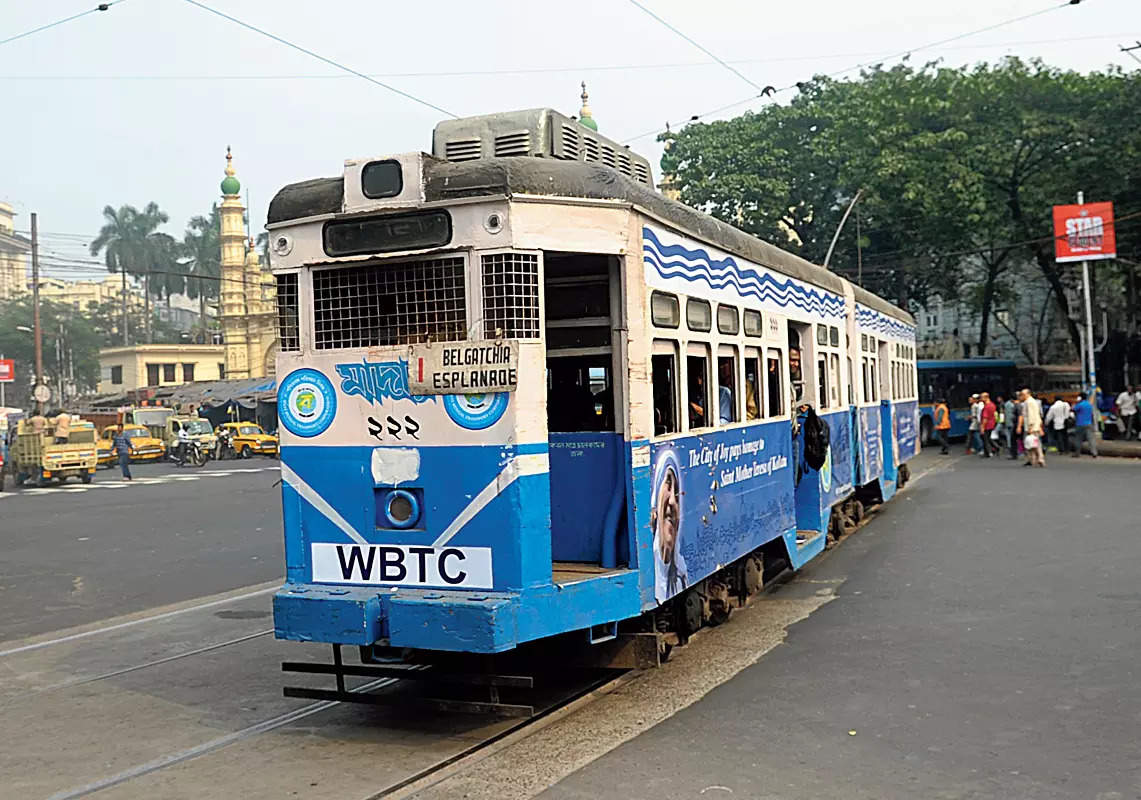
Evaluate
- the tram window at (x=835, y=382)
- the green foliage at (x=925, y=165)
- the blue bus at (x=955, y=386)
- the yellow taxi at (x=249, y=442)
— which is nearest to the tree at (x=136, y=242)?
the yellow taxi at (x=249, y=442)

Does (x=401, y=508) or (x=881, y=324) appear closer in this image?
(x=401, y=508)

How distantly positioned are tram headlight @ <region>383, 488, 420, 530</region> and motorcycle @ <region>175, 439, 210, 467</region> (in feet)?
116

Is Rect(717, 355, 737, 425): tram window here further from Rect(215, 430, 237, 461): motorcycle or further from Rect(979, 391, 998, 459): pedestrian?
Rect(215, 430, 237, 461): motorcycle

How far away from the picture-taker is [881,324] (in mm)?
16031

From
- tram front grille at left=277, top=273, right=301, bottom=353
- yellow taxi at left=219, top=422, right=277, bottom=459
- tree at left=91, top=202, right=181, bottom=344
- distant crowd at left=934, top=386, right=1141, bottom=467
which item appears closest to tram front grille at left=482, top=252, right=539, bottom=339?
tram front grille at left=277, top=273, right=301, bottom=353

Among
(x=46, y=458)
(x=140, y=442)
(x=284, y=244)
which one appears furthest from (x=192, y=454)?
(x=284, y=244)

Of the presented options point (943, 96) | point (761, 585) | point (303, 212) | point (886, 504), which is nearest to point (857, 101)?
point (943, 96)

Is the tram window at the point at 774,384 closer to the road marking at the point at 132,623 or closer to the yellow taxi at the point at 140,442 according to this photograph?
the road marking at the point at 132,623

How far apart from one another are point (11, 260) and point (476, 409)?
9928 cm

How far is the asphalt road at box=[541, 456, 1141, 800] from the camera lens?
5348mm

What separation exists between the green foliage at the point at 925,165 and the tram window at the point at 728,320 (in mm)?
25346

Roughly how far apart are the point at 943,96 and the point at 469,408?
122 ft

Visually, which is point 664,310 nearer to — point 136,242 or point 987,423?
point 987,423

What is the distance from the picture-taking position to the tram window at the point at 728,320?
8008 mm
